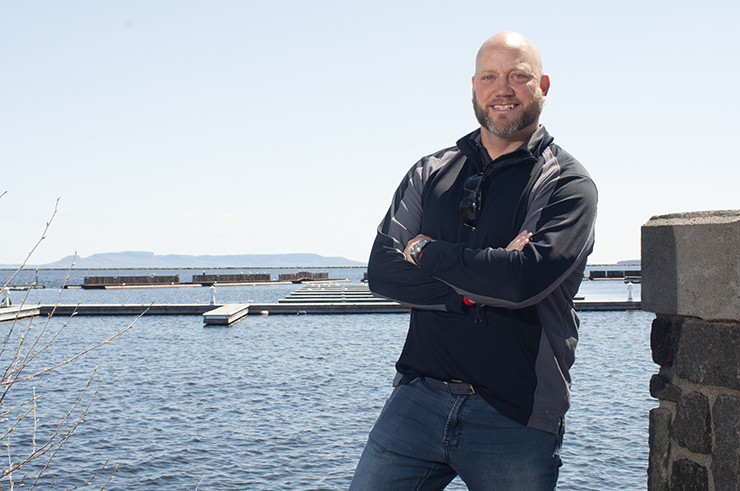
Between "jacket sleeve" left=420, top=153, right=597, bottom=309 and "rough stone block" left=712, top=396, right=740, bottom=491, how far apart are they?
101 centimetres

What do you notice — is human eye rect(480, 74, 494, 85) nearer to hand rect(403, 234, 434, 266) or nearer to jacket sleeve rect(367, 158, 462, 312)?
jacket sleeve rect(367, 158, 462, 312)

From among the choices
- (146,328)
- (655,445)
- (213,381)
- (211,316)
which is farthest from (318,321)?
(655,445)

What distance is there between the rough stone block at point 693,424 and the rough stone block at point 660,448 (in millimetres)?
47

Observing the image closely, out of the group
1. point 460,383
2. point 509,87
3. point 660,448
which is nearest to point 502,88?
point 509,87

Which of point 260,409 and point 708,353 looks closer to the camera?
point 708,353

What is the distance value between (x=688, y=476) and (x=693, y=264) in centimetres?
95

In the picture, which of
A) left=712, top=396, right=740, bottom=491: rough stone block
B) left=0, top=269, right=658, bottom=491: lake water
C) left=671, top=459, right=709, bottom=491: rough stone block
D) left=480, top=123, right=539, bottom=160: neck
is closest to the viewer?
left=480, top=123, right=539, bottom=160: neck

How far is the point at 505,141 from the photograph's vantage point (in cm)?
243

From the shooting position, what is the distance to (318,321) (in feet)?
99.8

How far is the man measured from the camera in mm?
2102

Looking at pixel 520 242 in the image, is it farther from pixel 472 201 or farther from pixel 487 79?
pixel 487 79

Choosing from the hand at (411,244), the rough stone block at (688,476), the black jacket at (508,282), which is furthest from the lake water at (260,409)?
the black jacket at (508,282)

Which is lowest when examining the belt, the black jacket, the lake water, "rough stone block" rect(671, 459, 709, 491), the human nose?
the lake water

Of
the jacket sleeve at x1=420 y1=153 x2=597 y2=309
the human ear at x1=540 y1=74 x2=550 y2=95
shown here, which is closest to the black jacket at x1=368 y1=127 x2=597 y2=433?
the jacket sleeve at x1=420 y1=153 x2=597 y2=309
